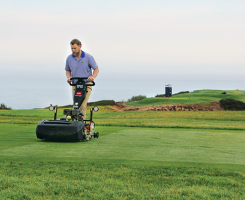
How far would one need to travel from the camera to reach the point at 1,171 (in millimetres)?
3969

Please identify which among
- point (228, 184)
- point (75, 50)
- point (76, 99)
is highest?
point (75, 50)

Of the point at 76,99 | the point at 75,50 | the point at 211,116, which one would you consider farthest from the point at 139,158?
the point at 211,116

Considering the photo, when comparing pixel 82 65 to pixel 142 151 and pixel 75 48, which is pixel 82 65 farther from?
pixel 142 151

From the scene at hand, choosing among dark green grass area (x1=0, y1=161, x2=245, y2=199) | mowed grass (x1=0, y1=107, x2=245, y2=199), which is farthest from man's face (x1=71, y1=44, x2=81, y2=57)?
dark green grass area (x1=0, y1=161, x2=245, y2=199)

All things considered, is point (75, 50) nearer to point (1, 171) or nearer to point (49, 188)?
point (1, 171)

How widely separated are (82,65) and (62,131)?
211 centimetres

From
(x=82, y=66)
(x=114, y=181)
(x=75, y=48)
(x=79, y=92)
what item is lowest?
(x=114, y=181)

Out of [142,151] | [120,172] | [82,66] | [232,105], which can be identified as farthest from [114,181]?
[232,105]

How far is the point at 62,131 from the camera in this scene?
22.2 ft

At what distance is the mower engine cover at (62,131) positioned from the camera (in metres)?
6.76

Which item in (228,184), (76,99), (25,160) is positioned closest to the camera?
(228,184)

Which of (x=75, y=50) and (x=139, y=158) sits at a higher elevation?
(x=75, y=50)

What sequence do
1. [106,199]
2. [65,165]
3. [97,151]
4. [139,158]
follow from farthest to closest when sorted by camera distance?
[97,151], [139,158], [65,165], [106,199]

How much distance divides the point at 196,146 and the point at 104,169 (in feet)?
9.40
